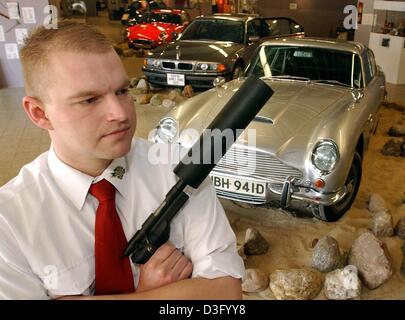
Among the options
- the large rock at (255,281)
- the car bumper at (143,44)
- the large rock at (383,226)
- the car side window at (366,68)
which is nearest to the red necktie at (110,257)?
the large rock at (255,281)

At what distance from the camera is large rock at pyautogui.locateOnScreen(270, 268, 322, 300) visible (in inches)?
82.7

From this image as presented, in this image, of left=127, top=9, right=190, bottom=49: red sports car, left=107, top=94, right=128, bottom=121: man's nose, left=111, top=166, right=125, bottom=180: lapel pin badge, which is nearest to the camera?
left=107, top=94, right=128, bottom=121: man's nose

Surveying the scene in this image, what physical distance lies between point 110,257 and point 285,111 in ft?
7.15

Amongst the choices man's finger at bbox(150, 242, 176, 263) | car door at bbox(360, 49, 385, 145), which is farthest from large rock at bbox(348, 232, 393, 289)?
man's finger at bbox(150, 242, 176, 263)

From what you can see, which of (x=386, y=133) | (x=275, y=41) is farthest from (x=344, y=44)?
(x=386, y=133)

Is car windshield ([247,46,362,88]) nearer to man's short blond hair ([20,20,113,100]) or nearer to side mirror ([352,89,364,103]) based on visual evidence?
side mirror ([352,89,364,103])

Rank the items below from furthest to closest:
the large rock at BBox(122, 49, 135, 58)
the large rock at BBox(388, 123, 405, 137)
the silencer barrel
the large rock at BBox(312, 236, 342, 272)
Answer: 1. the large rock at BBox(122, 49, 135, 58)
2. the large rock at BBox(388, 123, 405, 137)
3. the large rock at BBox(312, 236, 342, 272)
4. the silencer barrel

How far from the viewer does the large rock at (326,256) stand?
231 centimetres

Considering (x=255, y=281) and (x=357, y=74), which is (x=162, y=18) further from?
(x=255, y=281)

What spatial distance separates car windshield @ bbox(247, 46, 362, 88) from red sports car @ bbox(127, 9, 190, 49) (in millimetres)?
6922

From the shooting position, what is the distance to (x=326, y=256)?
7.61 feet

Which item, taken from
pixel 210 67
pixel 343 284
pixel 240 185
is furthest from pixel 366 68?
pixel 210 67

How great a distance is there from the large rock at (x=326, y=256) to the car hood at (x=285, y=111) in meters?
0.64
